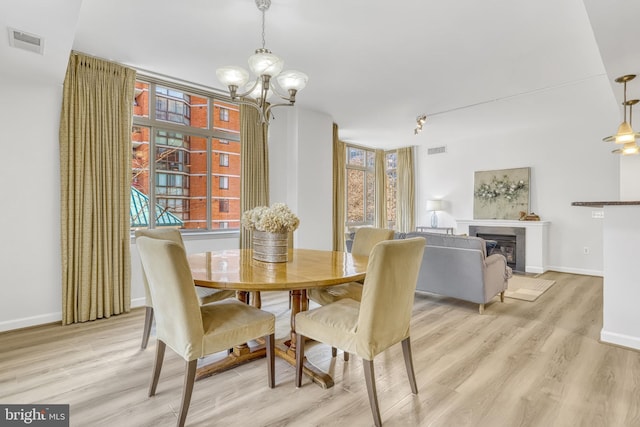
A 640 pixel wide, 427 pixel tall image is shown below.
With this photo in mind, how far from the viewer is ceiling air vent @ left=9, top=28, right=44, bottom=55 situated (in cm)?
217

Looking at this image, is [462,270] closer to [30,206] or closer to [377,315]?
[377,315]

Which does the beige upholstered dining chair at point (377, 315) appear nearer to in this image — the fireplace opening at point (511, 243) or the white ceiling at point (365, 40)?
the white ceiling at point (365, 40)

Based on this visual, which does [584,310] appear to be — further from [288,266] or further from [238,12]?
[238,12]

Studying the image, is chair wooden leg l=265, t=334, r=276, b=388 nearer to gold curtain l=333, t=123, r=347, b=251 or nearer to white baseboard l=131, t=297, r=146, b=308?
white baseboard l=131, t=297, r=146, b=308

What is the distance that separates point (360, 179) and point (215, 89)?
4.47 metres

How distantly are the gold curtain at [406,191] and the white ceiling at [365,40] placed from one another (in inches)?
139

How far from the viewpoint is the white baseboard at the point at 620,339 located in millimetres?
2574

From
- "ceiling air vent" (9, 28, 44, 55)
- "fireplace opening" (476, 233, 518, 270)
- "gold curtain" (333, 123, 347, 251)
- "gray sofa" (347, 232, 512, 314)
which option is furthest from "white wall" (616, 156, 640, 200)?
"ceiling air vent" (9, 28, 44, 55)

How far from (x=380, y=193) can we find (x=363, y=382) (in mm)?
6227

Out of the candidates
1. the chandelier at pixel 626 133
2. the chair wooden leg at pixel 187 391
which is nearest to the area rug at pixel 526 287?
the chandelier at pixel 626 133

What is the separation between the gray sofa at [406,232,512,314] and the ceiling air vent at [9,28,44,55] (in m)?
3.72

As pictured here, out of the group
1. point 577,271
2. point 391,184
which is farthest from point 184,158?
point 577,271

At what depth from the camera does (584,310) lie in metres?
3.58

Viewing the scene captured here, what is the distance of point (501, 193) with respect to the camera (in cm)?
633
